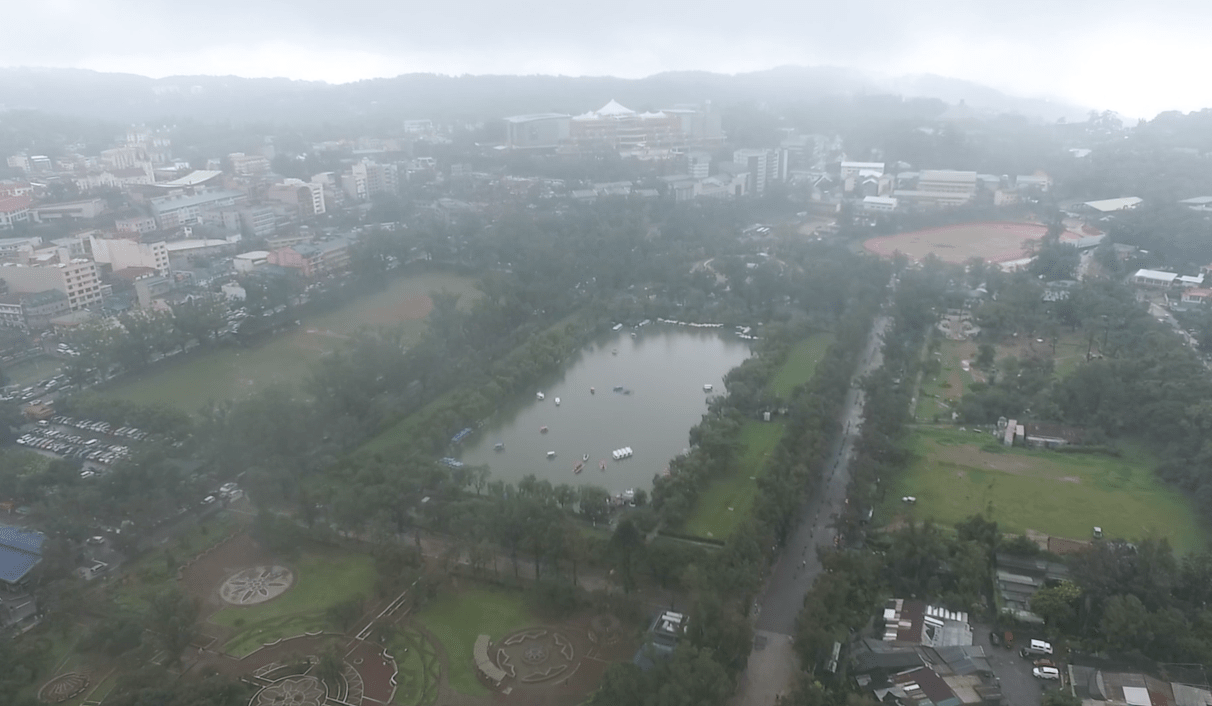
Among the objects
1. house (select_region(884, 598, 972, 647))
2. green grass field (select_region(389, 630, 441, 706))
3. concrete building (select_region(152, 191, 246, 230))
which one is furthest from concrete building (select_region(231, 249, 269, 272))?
house (select_region(884, 598, 972, 647))

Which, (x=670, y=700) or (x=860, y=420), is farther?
(x=860, y=420)

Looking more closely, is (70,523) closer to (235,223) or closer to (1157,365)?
(1157,365)

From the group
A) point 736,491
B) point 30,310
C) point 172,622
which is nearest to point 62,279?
point 30,310

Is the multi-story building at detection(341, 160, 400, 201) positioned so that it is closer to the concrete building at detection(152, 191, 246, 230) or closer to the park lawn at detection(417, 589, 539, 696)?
the concrete building at detection(152, 191, 246, 230)

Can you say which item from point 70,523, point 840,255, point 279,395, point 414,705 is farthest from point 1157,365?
point 70,523

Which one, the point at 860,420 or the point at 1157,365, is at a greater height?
the point at 1157,365

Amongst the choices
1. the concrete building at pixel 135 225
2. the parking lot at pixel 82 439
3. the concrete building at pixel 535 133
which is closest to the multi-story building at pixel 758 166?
the concrete building at pixel 535 133

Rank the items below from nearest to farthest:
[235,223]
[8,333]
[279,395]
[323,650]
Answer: [323,650] → [279,395] → [8,333] → [235,223]
